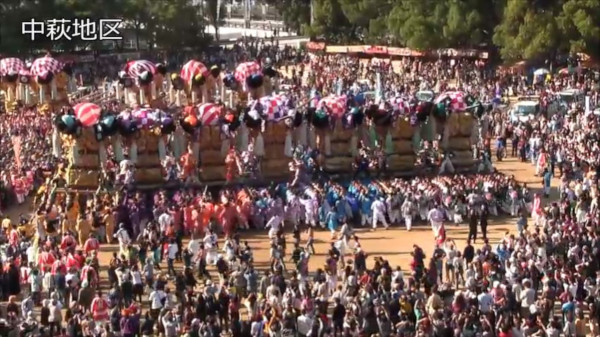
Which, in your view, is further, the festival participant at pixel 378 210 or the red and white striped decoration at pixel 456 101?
the red and white striped decoration at pixel 456 101

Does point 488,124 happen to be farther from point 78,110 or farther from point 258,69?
point 78,110

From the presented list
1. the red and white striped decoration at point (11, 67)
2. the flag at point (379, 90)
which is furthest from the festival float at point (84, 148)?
the flag at point (379, 90)

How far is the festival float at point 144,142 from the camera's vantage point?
35875mm

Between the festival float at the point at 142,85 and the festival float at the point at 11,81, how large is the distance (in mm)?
5435

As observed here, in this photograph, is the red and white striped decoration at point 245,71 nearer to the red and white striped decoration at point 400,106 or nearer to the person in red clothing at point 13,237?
the red and white striped decoration at point 400,106

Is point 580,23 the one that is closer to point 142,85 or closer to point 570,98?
point 570,98

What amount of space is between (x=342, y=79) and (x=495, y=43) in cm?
995

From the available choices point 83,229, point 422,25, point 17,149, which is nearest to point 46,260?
point 83,229

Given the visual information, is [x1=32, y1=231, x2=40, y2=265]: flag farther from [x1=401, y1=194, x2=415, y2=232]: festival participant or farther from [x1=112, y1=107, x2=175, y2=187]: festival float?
[x1=401, y1=194, x2=415, y2=232]: festival participant

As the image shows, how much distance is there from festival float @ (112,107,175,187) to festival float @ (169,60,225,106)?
12556 mm

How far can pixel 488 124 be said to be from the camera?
44875mm

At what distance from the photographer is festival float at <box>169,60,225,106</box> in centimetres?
4903

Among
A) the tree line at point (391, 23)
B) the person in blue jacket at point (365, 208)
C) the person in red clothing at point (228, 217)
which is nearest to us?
the person in red clothing at point (228, 217)

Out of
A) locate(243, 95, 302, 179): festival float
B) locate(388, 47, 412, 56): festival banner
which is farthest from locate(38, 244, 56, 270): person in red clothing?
locate(388, 47, 412, 56): festival banner
